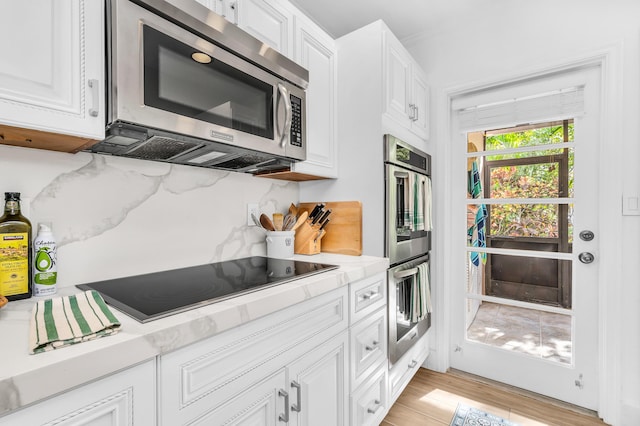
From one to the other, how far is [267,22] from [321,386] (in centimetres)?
153

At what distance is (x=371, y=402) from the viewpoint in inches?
59.4

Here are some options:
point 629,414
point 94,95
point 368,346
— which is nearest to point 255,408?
point 368,346

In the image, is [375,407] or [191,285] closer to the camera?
[191,285]

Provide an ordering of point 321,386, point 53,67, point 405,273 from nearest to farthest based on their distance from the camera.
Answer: point 53,67 < point 321,386 < point 405,273

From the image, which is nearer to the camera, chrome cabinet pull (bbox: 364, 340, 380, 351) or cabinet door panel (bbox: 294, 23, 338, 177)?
chrome cabinet pull (bbox: 364, 340, 380, 351)

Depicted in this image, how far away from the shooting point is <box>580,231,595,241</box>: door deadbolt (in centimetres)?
185

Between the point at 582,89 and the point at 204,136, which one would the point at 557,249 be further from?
the point at 204,136

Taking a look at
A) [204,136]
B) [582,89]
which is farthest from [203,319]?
[582,89]

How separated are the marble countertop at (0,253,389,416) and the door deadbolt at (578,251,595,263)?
1.84m

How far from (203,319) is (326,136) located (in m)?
1.26

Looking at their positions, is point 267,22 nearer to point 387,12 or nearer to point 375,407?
point 387,12

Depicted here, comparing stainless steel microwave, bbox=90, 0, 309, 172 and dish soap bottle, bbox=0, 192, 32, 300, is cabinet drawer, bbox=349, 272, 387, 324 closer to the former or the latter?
stainless steel microwave, bbox=90, 0, 309, 172

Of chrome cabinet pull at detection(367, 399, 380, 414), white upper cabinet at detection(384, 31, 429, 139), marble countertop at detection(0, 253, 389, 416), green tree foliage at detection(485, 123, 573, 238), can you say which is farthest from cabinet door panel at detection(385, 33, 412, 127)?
chrome cabinet pull at detection(367, 399, 380, 414)

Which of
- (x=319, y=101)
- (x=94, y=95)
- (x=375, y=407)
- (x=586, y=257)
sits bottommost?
(x=375, y=407)
